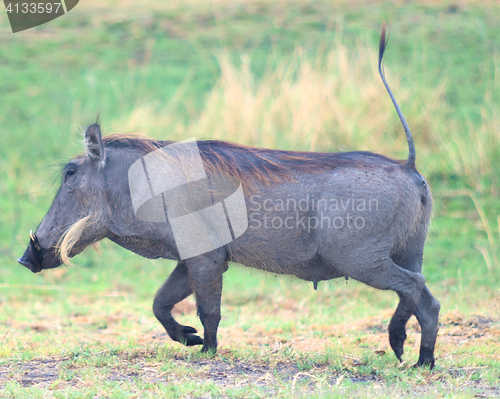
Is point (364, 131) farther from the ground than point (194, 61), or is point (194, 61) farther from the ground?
point (194, 61)

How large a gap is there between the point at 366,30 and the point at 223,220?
769 cm

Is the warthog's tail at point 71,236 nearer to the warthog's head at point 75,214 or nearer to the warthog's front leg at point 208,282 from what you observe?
the warthog's head at point 75,214

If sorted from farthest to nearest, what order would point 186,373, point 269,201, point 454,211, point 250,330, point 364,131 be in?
point 364,131 < point 454,211 < point 250,330 < point 269,201 < point 186,373

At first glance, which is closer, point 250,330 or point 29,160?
point 250,330

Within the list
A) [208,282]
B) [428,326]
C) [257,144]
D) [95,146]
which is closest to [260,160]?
[208,282]

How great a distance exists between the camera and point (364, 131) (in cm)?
748

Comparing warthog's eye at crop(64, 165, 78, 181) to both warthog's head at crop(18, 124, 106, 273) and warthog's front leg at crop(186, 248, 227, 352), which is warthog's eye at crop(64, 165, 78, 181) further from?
warthog's front leg at crop(186, 248, 227, 352)

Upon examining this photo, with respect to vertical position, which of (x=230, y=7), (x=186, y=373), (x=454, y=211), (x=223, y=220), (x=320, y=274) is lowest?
(x=454, y=211)

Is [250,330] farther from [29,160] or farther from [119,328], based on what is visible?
[29,160]

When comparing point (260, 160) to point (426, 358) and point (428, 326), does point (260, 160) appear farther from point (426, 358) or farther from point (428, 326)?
point (426, 358)

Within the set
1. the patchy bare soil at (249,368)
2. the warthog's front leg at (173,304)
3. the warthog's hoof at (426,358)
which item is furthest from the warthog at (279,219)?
the patchy bare soil at (249,368)

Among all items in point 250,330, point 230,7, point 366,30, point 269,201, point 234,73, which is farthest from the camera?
point 230,7

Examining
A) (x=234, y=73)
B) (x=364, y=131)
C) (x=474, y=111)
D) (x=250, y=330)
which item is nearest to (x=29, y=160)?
(x=234, y=73)

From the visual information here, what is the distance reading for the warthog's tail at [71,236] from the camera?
355 cm
